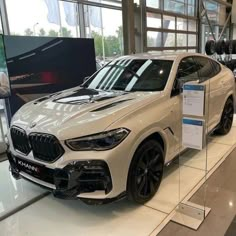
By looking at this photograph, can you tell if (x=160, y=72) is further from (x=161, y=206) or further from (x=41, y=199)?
(x=41, y=199)

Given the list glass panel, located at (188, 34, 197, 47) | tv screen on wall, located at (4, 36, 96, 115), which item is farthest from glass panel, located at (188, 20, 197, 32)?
tv screen on wall, located at (4, 36, 96, 115)

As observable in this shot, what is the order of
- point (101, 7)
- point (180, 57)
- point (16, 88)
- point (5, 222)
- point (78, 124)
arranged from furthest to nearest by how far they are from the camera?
1. point (101, 7)
2. point (16, 88)
3. point (180, 57)
4. point (5, 222)
5. point (78, 124)

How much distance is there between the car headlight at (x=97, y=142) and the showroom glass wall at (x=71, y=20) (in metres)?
4.23

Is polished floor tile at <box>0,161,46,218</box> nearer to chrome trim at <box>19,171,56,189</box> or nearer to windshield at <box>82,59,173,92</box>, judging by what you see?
chrome trim at <box>19,171,56,189</box>

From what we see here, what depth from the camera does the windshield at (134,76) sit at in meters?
2.67

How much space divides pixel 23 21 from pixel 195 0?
251 inches

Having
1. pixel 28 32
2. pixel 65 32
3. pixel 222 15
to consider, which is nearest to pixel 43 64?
pixel 28 32

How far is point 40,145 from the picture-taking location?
2.06 meters

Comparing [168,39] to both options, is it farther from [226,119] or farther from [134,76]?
[134,76]

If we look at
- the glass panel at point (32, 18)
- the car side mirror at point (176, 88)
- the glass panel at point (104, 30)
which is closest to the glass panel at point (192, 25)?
the glass panel at point (104, 30)

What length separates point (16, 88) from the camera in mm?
3943

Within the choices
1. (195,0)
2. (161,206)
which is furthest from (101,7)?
(161,206)

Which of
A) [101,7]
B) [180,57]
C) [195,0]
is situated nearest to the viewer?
[180,57]

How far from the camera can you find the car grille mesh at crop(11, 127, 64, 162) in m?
1.96
